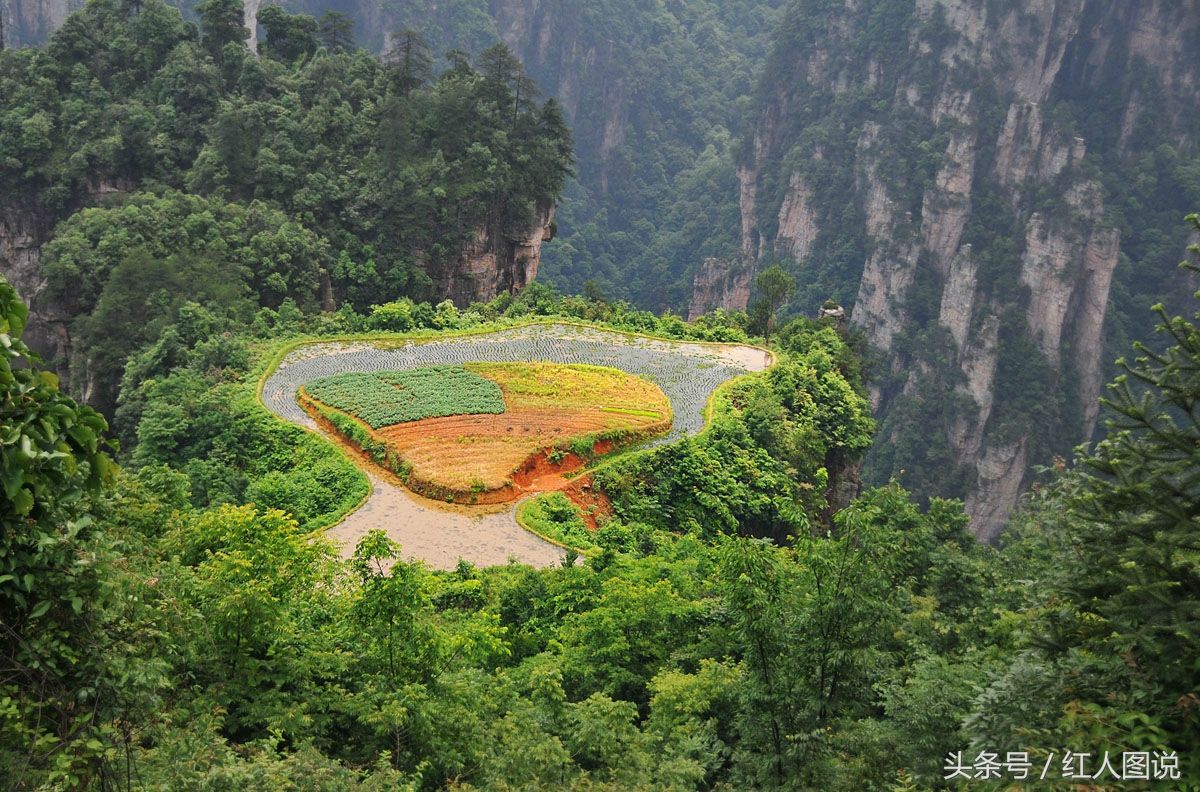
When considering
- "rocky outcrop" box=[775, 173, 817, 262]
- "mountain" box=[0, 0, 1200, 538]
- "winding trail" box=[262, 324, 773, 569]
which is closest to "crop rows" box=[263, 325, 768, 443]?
"winding trail" box=[262, 324, 773, 569]

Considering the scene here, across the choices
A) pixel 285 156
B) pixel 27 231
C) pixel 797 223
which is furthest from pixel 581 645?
pixel 797 223

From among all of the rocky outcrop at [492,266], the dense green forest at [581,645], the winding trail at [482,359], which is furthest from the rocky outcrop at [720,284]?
the dense green forest at [581,645]

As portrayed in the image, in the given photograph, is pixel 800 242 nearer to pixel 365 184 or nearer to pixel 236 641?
pixel 365 184

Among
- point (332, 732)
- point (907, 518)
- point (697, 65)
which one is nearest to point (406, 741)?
point (332, 732)

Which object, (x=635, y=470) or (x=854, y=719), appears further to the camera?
(x=635, y=470)

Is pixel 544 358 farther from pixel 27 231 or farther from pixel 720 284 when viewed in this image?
pixel 720 284
